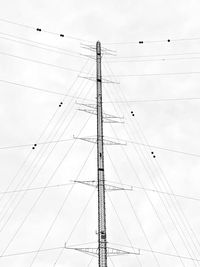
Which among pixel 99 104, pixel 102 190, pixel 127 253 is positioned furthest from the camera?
pixel 99 104

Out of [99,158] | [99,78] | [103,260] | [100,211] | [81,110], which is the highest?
[99,78]

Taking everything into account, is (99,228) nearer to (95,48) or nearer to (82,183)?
(82,183)

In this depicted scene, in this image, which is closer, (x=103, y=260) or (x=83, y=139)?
(x=103, y=260)

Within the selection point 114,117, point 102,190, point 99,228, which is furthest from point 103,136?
point 99,228

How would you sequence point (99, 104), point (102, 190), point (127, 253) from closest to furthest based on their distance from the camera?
1. point (127, 253)
2. point (102, 190)
3. point (99, 104)

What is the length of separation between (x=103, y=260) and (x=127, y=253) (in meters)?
2.39

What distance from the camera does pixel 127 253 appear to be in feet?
178

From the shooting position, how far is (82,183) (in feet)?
189

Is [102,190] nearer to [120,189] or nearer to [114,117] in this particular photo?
A: [120,189]

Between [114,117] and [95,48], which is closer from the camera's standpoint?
[114,117]

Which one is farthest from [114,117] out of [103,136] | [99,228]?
[99,228]

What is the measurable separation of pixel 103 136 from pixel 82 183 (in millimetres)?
6330

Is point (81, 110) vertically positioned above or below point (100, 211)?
above

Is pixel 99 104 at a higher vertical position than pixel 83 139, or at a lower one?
higher
